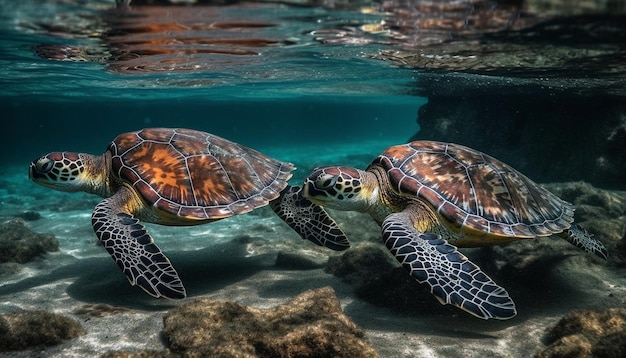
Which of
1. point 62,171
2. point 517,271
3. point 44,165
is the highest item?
point 44,165

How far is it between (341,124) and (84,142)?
9029 centimetres

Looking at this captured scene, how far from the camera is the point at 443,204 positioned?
4926 mm

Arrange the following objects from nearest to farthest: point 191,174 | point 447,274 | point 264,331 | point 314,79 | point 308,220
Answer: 1. point 264,331
2. point 447,274
3. point 191,174
4. point 308,220
5. point 314,79

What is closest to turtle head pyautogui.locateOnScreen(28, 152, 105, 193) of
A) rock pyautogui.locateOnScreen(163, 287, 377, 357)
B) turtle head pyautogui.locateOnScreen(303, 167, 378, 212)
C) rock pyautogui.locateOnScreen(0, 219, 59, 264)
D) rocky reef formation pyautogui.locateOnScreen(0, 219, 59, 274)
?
rocky reef formation pyautogui.locateOnScreen(0, 219, 59, 274)

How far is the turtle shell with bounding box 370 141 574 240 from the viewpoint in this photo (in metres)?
4.84

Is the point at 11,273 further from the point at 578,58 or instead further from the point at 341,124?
the point at 341,124

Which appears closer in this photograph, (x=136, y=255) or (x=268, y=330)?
(x=268, y=330)

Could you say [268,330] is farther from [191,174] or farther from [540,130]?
[540,130]

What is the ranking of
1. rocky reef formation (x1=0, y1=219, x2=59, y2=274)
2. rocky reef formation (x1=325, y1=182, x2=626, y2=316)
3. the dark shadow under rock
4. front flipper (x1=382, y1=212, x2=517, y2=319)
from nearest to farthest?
1. front flipper (x1=382, y1=212, x2=517, y2=319)
2. rocky reef formation (x1=325, y1=182, x2=626, y2=316)
3. rocky reef formation (x1=0, y1=219, x2=59, y2=274)
4. the dark shadow under rock

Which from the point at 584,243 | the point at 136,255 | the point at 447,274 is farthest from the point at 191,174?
the point at 584,243

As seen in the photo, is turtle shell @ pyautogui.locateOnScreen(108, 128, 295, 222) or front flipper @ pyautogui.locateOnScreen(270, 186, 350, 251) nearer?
turtle shell @ pyautogui.locateOnScreen(108, 128, 295, 222)

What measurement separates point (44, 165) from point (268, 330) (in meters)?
4.43

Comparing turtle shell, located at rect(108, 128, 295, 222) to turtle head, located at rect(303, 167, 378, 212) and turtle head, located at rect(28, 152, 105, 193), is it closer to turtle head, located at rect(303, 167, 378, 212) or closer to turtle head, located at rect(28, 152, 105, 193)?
Answer: turtle head, located at rect(28, 152, 105, 193)

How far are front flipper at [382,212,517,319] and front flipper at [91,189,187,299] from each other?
2.48 m
